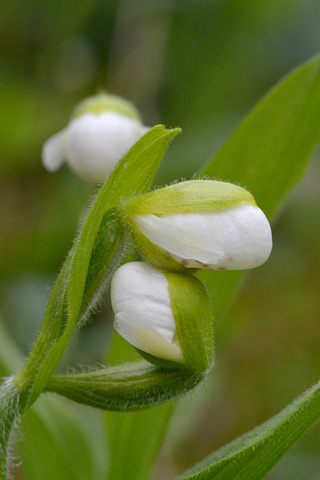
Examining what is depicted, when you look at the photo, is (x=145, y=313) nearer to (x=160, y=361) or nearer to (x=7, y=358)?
(x=160, y=361)

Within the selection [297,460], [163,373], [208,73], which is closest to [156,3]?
[208,73]

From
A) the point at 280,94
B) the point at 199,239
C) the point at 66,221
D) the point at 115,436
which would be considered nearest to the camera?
the point at 199,239

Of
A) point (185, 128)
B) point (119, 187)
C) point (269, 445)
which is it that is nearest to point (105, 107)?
point (119, 187)

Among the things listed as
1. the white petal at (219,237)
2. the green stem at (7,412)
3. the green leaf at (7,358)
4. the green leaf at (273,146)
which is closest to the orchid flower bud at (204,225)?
the white petal at (219,237)

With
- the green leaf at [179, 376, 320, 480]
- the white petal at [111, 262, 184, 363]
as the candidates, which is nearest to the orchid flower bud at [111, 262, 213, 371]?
the white petal at [111, 262, 184, 363]

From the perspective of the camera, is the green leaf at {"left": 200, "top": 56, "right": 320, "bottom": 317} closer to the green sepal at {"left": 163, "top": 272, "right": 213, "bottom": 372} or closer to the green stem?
the green sepal at {"left": 163, "top": 272, "right": 213, "bottom": 372}

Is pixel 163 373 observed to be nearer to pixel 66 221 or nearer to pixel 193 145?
pixel 66 221
